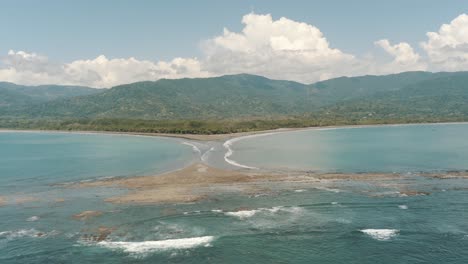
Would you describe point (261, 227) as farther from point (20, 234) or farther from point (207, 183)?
point (20, 234)

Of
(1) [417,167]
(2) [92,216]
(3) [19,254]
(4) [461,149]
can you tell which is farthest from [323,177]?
(4) [461,149]

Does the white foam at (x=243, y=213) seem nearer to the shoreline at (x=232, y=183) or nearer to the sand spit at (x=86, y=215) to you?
the shoreline at (x=232, y=183)

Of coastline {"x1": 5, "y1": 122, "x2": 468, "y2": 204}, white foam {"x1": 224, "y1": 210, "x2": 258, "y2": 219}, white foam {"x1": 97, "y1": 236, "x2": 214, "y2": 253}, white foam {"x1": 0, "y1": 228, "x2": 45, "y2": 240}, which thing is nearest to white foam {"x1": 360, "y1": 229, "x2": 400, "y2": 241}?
white foam {"x1": 224, "y1": 210, "x2": 258, "y2": 219}

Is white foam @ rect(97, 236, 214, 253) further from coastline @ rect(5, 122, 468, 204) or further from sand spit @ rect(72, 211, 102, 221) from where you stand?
coastline @ rect(5, 122, 468, 204)

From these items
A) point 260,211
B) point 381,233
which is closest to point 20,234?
point 260,211

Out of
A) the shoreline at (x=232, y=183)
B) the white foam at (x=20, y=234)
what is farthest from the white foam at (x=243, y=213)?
the white foam at (x=20, y=234)

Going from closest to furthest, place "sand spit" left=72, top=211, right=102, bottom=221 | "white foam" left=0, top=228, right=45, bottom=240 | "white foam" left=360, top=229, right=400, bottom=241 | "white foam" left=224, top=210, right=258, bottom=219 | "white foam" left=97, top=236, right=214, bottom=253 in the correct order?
"white foam" left=97, top=236, right=214, bottom=253 → "white foam" left=360, top=229, right=400, bottom=241 → "white foam" left=0, top=228, right=45, bottom=240 → "white foam" left=224, top=210, right=258, bottom=219 → "sand spit" left=72, top=211, right=102, bottom=221
